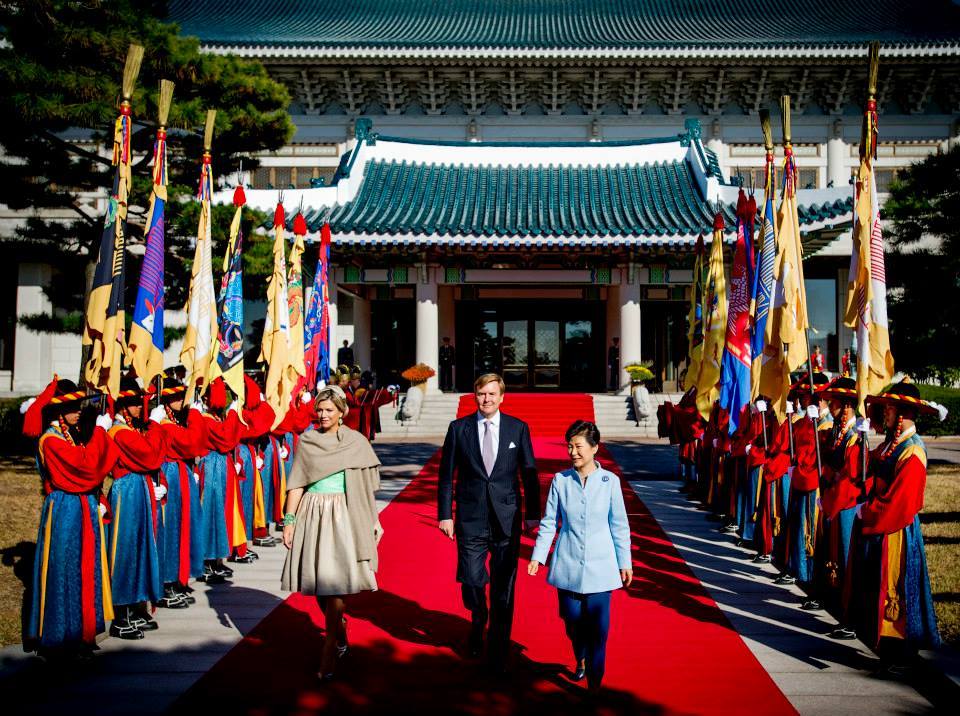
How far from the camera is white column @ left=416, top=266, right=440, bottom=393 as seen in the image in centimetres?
1826

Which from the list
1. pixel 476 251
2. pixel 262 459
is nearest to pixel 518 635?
pixel 262 459

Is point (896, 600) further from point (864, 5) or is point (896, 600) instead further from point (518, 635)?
point (864, 5)

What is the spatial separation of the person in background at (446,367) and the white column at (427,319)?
238 cm

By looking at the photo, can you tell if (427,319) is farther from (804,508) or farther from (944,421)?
(804,508)

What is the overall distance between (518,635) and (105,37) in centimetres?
992

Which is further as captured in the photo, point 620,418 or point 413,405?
point 620,418

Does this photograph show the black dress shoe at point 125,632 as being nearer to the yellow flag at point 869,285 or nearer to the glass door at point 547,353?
the yellow flag at point 869,285

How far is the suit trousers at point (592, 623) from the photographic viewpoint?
12.6 ft

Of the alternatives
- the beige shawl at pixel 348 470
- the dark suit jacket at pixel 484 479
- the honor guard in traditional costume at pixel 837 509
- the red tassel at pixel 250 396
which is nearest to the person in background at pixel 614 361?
the red tassel at pixel 250 396

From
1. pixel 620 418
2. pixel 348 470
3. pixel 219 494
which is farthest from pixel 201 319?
pixel 620 418

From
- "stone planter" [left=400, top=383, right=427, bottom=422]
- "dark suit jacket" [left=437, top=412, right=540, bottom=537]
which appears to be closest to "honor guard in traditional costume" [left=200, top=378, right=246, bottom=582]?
"dark suit jacket" [left=437, top=412, right=540, bottom=537]

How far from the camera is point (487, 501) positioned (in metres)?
4.32

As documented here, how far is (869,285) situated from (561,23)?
23833mm

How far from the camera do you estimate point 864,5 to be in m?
26.1
